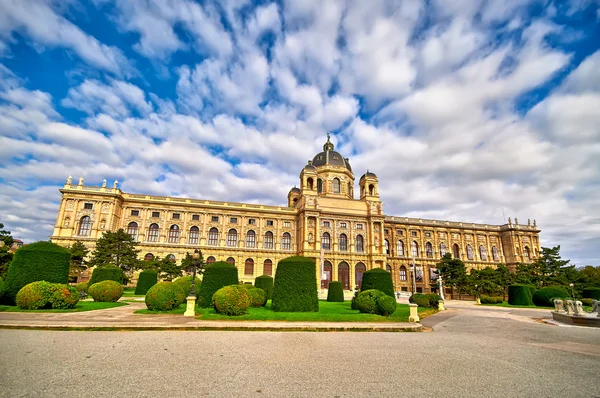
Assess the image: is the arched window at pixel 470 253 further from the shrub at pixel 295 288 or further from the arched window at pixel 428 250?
the shrub at pixel 295 288

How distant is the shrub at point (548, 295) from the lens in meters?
26.0

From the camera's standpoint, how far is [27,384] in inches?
194

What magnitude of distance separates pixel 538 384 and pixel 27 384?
9.11 metres

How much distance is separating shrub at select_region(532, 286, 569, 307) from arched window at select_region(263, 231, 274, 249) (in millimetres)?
35584

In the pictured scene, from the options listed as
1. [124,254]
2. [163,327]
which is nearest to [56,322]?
[163,327]

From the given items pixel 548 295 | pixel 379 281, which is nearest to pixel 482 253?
pixel 548 295

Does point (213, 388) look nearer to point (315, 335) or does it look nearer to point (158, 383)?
point (158, 383)

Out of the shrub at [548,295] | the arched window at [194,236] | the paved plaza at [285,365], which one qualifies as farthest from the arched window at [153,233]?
the shrub at [548,295]

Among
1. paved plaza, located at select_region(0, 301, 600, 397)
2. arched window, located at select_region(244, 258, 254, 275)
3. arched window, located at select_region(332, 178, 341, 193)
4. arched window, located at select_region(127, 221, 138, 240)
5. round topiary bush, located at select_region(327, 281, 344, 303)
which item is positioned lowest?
paved plaza, located at select_region(0, 301, 600, 397)

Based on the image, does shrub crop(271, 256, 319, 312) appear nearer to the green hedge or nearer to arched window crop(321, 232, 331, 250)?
the green hedge

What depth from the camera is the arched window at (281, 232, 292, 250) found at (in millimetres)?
51156

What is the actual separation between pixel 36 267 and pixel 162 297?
6982 mm

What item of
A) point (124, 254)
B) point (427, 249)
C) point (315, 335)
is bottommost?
point (315, 335)

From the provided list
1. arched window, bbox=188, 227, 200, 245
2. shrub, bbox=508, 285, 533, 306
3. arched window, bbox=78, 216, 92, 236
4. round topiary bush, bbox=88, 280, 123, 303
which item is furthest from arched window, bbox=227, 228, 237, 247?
shrub, bbox=508, 285, 533, 306
